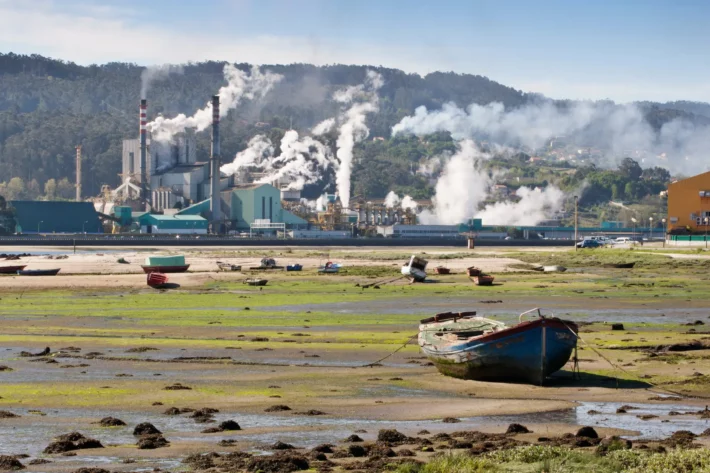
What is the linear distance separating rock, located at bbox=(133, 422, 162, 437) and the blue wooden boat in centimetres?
1053

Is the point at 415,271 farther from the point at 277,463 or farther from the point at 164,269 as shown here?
the point at 277,463

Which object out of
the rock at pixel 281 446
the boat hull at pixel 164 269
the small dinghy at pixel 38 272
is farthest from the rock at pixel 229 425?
the boat hull at pixel 164 269

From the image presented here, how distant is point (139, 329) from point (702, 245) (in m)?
99.9

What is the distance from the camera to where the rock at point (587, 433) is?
23.4m

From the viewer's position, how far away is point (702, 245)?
133 m

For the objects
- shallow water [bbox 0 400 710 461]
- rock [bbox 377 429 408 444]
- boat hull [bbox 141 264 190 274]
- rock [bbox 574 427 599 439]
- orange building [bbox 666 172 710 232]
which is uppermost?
orange building [bbox 666 172 710 232]

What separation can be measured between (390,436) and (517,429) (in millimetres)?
2825

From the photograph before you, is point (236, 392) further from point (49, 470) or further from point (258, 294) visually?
point (258, 294)

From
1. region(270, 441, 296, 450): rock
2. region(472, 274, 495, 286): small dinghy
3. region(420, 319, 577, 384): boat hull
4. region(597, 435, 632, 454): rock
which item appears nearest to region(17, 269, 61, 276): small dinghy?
region(472, 274, 495, 286): small dinghy

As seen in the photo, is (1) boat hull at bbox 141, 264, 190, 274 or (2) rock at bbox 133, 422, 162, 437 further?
(1) boat hull at bbox 141, 264, 190, 274

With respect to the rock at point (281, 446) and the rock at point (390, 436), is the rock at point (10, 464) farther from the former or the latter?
the rock at point (390, 436)

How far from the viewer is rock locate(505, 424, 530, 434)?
23969mm

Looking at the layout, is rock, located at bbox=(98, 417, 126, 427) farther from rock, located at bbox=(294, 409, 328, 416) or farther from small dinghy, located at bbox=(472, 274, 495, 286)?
small dinghy, located at bbox=(472, 274, 495, 286)

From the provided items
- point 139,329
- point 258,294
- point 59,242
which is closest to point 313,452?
point 139,329
